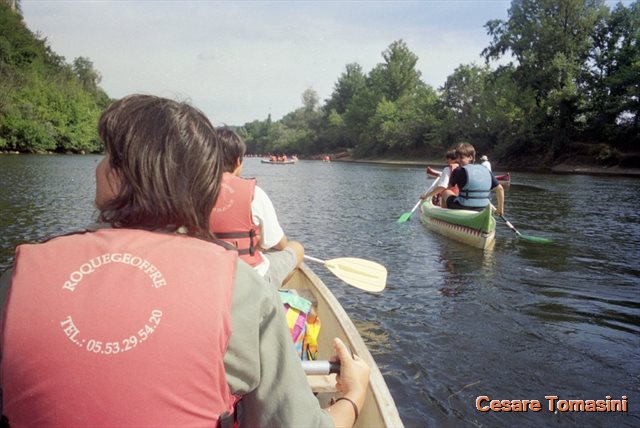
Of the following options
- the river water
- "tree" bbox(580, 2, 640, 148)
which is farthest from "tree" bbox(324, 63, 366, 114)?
the river water

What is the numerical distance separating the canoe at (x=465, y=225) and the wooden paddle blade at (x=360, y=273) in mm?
4132

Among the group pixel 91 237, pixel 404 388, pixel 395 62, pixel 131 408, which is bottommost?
pixel 404 388

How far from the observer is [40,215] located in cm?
1138

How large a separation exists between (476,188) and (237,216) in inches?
243

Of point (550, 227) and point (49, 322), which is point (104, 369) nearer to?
point (49, 322)

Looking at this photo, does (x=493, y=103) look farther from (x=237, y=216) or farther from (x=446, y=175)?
(x=237, y=216)

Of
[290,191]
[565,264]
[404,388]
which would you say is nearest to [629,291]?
[565,264]

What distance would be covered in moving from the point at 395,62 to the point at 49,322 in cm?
7459

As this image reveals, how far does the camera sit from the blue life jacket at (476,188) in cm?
816

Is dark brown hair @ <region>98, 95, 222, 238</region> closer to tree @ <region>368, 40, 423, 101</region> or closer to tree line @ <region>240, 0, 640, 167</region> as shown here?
tree line @ <region>240, 0, 640, 167</region>

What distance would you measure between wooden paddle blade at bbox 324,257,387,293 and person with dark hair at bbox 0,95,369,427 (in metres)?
2.91

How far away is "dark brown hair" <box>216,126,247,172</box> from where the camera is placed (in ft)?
10.7

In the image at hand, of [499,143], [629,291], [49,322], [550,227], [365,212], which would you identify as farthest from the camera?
[499,143]

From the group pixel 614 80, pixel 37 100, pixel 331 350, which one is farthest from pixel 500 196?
pixel 37 100
